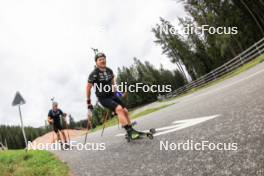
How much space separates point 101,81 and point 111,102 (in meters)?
0.54

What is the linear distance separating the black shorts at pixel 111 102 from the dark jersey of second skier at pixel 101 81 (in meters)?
0.08

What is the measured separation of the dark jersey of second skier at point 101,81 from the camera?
22.3 ft

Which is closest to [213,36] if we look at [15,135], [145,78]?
[145,78]

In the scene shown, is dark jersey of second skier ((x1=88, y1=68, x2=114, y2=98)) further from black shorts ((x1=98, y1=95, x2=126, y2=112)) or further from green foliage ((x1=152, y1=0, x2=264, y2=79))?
green foliage ((x1=152, y1=0, x2=264, y2=79))

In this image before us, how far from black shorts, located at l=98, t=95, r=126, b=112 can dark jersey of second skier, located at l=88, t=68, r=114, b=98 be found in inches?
3.2

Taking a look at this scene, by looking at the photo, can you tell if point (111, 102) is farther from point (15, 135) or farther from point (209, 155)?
point (15, 135)

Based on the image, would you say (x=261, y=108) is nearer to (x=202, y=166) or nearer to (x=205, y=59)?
(x=202, y=166)

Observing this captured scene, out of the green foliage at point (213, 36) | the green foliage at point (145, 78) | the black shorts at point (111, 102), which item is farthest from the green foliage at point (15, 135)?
the black shorts at point (111, 102)

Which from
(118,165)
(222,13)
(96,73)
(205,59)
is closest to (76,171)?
(118,165)

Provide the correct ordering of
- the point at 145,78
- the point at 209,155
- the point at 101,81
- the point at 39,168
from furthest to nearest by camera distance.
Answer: the point at 145,78, the point at 101,81, the point at 39,168, the point at 209,155

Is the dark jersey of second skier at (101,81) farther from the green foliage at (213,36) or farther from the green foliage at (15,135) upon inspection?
the green foliage at (15,135)

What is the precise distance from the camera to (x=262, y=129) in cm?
365

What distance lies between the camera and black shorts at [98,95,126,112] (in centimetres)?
670

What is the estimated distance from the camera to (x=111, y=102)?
6730 millimetres
